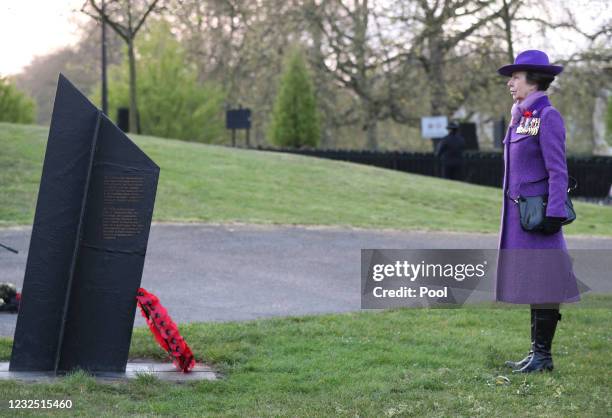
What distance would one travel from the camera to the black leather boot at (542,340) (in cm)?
635

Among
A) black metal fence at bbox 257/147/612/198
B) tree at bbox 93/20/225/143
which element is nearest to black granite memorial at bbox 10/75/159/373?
black metal fence at bbox 257/147/612/198

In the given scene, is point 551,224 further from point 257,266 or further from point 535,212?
point 257,266

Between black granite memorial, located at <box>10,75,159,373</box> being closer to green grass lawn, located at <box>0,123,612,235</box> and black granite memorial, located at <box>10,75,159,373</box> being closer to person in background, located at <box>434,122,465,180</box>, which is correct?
green grass lawn, located at <box>0,123,612,235</box>

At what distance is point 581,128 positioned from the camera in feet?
162

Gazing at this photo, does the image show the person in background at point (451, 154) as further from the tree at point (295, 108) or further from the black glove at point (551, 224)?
the black glove at point (551, 224)

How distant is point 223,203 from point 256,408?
471 inches

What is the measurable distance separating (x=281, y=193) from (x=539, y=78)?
504 inches

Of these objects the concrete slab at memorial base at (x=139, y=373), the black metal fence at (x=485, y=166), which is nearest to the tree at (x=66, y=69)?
the black metal fence at (x=485, y=166)

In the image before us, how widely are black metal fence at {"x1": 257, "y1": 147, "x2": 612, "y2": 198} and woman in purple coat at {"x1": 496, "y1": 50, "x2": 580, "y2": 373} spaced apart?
72.4 ft

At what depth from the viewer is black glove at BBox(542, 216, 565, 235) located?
6.08 m

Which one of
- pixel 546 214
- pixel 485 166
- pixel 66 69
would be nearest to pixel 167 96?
pixel 485 166

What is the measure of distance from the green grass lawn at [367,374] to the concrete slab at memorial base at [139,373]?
0.14 m

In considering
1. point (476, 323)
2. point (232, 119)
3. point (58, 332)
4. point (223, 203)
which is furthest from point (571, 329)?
point (232, 119)

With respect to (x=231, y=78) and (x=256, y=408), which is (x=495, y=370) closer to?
(x=256, y=408)
